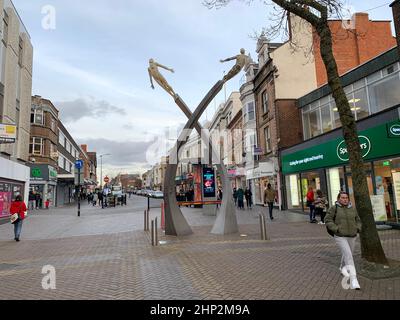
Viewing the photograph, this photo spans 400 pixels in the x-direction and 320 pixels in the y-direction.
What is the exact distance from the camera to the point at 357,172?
7.02 meters

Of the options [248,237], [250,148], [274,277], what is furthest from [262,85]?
[274,277]

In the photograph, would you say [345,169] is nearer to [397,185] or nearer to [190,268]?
[397,185]

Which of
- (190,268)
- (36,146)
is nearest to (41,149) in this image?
(36,146)

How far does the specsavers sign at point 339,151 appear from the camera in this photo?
12.6m

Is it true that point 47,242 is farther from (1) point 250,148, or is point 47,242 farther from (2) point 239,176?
(2) point 239,176

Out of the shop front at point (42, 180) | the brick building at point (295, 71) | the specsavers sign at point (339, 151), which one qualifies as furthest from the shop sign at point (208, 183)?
the shop front at point (42, 180)

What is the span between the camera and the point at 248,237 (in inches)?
444

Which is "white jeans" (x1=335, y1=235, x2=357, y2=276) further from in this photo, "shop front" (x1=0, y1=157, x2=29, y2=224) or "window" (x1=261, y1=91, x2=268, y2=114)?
"window" (x1=261, y1=91, x2=268, y2=114)

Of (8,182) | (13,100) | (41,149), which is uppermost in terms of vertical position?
(13,100)

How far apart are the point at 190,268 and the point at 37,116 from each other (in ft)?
112

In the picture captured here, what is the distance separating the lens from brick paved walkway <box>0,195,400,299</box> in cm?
548

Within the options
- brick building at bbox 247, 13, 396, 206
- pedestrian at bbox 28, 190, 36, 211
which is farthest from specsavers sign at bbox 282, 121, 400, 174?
pedestrian at bbox 28, 190, 36, 211

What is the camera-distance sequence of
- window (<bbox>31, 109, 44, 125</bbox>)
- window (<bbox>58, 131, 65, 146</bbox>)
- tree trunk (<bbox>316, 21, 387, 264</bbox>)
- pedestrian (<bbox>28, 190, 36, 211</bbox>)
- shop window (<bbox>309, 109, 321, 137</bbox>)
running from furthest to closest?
window (<bbox>58, 131, 65, 146</bbox>), window (<bbox>31, 109, 44, 125</bbox>), pedestrian (<bbox>28, 190, 36, 211</bbox>), shop window (<bbox>309, 109, 321, 137</bbox>), tree trunk (<bbox>316, 21, 387, 264</bbox>)

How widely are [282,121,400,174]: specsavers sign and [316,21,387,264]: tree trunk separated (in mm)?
6276
